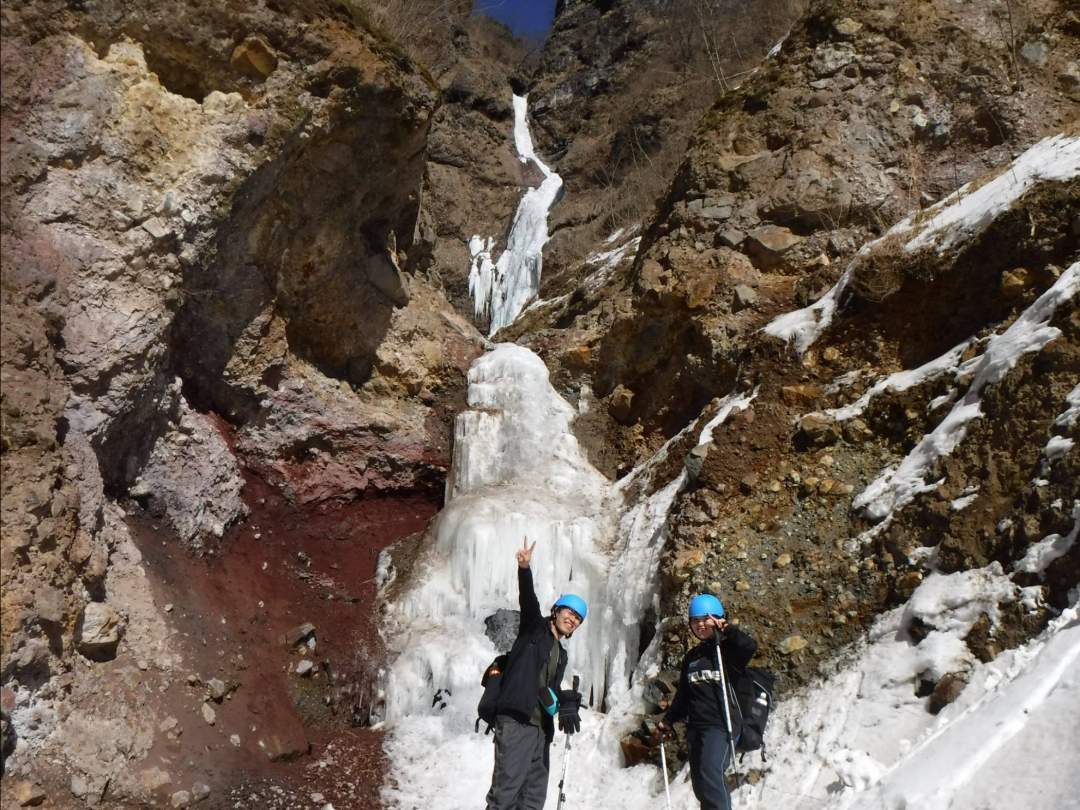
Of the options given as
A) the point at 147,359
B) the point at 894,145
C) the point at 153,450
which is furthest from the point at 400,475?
the point at 894,145

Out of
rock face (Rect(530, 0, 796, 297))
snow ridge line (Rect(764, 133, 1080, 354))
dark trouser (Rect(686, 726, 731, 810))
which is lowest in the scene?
dark trouser (Rect(686, 726, 731, 810))

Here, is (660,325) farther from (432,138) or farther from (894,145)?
(432,138)

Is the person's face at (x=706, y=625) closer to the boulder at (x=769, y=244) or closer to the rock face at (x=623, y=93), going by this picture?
the boulder at (x=769, y=244)

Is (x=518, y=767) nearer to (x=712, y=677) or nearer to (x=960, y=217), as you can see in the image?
(x=712, y=677)

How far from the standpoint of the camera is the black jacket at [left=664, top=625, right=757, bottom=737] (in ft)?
15.5

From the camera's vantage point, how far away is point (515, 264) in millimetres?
18984

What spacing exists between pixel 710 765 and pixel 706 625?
0.74 m

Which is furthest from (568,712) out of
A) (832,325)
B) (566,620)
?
(832,325)

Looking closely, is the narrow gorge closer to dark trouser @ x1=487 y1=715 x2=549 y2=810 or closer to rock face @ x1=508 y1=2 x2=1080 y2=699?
rock face @ x1=508 y1=2 x2=1080 y2=699

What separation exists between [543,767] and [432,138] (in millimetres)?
21056

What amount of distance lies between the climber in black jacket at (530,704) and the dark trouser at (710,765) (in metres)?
0.69

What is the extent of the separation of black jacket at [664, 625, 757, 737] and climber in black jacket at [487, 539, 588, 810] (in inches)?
26.3

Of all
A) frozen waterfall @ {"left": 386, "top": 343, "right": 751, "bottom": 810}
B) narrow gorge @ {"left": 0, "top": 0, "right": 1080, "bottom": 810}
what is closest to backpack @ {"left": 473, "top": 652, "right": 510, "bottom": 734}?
narrow gorge @ {"left": 0, "top": 0, "right": 1080, "bottom": 810}

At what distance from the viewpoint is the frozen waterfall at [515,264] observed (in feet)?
58.8
